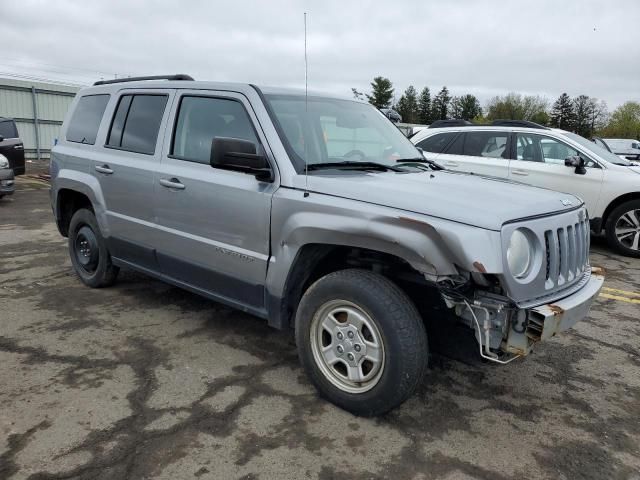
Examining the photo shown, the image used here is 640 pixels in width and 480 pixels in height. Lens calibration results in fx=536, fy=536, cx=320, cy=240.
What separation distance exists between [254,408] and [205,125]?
2.05m

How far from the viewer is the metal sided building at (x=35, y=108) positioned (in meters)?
20.3

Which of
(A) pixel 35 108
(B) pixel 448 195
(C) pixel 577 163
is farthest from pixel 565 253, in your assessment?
(A) pixel 35 108

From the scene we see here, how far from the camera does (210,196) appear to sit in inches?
147

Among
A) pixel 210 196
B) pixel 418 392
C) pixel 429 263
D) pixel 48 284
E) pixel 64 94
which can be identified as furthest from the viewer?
pixel 64 94

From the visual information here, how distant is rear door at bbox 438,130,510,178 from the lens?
27.5ft

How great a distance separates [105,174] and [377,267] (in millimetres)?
2807

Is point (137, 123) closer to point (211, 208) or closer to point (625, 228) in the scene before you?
point (211, 208)

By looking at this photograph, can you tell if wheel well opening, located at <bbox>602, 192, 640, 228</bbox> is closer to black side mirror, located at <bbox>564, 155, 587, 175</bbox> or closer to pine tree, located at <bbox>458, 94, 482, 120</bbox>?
black side mirror, located at <bbox>564, 155, 587, 175</bbox>

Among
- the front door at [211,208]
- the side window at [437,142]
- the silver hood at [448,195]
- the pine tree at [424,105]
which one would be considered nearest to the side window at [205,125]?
the front door at [211,208]

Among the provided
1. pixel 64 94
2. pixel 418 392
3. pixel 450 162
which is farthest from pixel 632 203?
pixel 64 94

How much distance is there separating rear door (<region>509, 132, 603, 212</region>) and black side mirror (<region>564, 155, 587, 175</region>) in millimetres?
81

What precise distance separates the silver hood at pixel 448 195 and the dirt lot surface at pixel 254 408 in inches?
39.2

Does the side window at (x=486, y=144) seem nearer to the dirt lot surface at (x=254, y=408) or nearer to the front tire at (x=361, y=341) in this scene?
the dirt lot surface at (x=254, y=408)

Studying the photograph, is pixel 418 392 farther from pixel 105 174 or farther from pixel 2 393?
pixel 105 174
